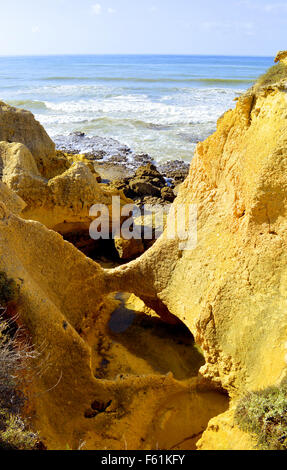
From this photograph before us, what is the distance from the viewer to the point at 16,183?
7246 millimetres

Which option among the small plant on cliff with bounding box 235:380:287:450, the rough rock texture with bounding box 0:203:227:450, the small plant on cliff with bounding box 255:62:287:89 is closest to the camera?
the small plant on cliff with bounding box 235:380:287:450

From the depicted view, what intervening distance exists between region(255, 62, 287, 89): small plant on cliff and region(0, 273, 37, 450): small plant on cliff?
3515 millimetres

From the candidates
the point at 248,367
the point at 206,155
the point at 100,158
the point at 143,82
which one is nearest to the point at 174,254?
the point at 206,155

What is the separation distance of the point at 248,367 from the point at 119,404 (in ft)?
4.71

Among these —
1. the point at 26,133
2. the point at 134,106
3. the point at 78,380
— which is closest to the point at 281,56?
the point at 78,380

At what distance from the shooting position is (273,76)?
4352mm

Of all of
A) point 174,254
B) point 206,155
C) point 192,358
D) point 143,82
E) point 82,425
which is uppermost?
point 143,82

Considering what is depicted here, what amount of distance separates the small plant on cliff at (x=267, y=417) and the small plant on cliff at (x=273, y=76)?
3.14m

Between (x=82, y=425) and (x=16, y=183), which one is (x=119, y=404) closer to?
(x=82, y=425)

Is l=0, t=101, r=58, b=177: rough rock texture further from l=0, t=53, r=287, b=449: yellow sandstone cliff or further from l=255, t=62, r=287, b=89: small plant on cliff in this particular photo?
l=255, t=62, r=287, b=89: small plant on cliff

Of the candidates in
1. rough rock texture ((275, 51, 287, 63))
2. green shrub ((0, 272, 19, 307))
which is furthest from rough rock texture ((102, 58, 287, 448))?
green shrub ((0, 272, 19, 307))

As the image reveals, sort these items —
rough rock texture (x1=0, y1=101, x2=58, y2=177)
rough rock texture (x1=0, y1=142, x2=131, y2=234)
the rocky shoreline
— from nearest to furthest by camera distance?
rough rock texture (x1=0, y1=142, x2=131, y2=234), rough rock texture (x1=0, y1=101, x2=58, y2=177), the rocky shoreline

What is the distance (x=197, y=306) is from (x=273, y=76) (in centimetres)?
283

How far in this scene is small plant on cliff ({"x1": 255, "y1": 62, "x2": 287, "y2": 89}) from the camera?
4.28 m
